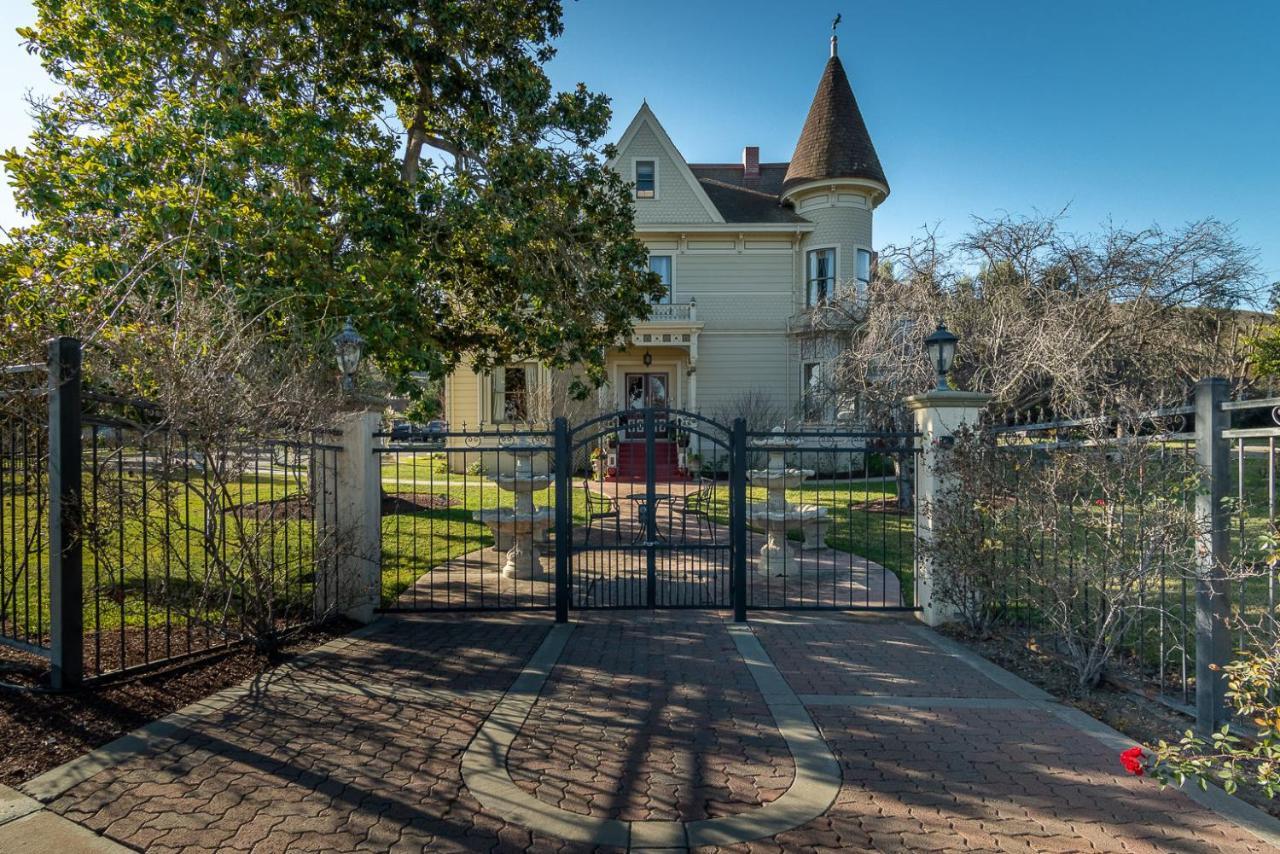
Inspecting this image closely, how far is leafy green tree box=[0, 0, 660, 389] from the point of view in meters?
7.28

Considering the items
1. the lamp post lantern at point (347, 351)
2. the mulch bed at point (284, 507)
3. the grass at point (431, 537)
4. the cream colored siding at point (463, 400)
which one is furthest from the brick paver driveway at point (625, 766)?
the cream colored siding at point (463, 400)

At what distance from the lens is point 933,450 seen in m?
6.60

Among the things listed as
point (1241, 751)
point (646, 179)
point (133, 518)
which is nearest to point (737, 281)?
point (646, 179)

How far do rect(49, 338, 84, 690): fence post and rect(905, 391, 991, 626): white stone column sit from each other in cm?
664

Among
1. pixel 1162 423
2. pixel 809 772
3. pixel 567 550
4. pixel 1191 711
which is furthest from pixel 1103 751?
pixel 567 550

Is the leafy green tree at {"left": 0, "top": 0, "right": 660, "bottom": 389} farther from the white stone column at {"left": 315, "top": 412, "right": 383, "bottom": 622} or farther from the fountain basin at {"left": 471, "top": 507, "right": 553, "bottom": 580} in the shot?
the fountain basin at {"left": 471, "top": 507, "right": 553, "bottom": 580}

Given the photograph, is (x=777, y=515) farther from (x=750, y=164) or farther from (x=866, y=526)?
(x=750, y=164)

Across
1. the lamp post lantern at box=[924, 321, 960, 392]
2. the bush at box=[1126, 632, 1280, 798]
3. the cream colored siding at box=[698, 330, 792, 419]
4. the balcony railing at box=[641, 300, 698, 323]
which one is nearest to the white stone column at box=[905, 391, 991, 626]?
the lamp post lantern at box=[924, 321, 960, 392]

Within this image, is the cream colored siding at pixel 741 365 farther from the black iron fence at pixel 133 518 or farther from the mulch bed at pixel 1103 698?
the black iron fence at pixel 133 518

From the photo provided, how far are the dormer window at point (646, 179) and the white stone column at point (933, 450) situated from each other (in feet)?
57.1

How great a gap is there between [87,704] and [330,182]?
20.9ft

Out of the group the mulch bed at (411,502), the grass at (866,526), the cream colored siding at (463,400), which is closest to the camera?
the grass at (866,526)

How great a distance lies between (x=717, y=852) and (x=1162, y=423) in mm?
3880

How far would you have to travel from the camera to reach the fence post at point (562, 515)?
6.54 metres
